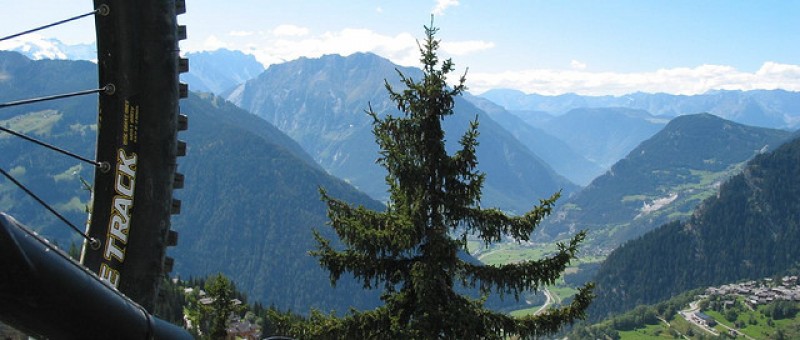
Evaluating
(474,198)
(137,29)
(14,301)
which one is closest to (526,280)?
(474,198)

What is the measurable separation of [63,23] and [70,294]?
2113 mm

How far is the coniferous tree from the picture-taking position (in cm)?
1421

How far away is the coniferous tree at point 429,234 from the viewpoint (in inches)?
559

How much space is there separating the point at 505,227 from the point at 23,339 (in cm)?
1037

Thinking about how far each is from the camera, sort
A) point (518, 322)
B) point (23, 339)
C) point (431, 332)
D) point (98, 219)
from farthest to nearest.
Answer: point (518, 322), point (431, 332), point (23, 339), point (98, 219)

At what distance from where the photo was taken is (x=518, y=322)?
14742 mm

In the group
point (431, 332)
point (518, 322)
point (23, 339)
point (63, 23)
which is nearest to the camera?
point (63, 23)

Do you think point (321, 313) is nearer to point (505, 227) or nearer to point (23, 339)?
point (505, 227)

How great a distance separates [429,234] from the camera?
46.9 feet

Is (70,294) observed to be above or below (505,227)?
above

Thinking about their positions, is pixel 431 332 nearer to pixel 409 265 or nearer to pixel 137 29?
pixel 409 265

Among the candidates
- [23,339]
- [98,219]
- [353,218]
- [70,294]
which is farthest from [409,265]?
[70,294]

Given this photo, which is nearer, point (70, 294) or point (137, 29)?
point (70, 294)

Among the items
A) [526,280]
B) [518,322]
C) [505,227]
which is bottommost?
[518,322]
